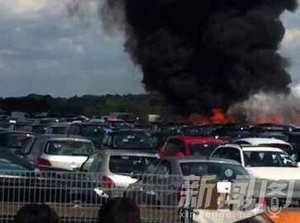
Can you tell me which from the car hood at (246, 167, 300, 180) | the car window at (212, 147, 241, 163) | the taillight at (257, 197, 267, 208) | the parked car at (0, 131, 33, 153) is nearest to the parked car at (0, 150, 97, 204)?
the taillight at (257, 197, 267, 208)

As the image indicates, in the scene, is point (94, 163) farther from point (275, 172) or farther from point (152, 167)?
point (275, 172)

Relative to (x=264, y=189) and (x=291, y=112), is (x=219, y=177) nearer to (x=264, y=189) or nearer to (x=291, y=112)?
(x=264, y=189)

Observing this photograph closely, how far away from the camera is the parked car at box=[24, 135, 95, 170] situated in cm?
2511

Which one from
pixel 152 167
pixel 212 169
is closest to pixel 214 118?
pixel 152 167

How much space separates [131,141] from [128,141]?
0.60ft

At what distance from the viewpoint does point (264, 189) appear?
1194cm

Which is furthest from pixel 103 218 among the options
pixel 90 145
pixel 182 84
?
pixel 182 84

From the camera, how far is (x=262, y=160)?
21750mm

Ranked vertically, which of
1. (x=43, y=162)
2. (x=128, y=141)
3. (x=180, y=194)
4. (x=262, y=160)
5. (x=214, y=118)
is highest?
(x=214, y=118)

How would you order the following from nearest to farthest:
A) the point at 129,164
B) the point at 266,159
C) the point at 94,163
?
the point at 129,164, the point at 94,163, the point at 266,159

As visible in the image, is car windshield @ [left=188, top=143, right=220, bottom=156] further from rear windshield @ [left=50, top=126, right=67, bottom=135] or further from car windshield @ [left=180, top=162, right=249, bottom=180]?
rear windshield @ [left=50, top=126, right=67, bottom=135]

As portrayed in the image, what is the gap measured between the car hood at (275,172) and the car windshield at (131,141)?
8.93 meters

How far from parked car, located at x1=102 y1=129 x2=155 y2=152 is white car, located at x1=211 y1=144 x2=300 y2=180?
22.3 ft

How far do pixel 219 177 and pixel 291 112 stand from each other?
5282 centimetres
